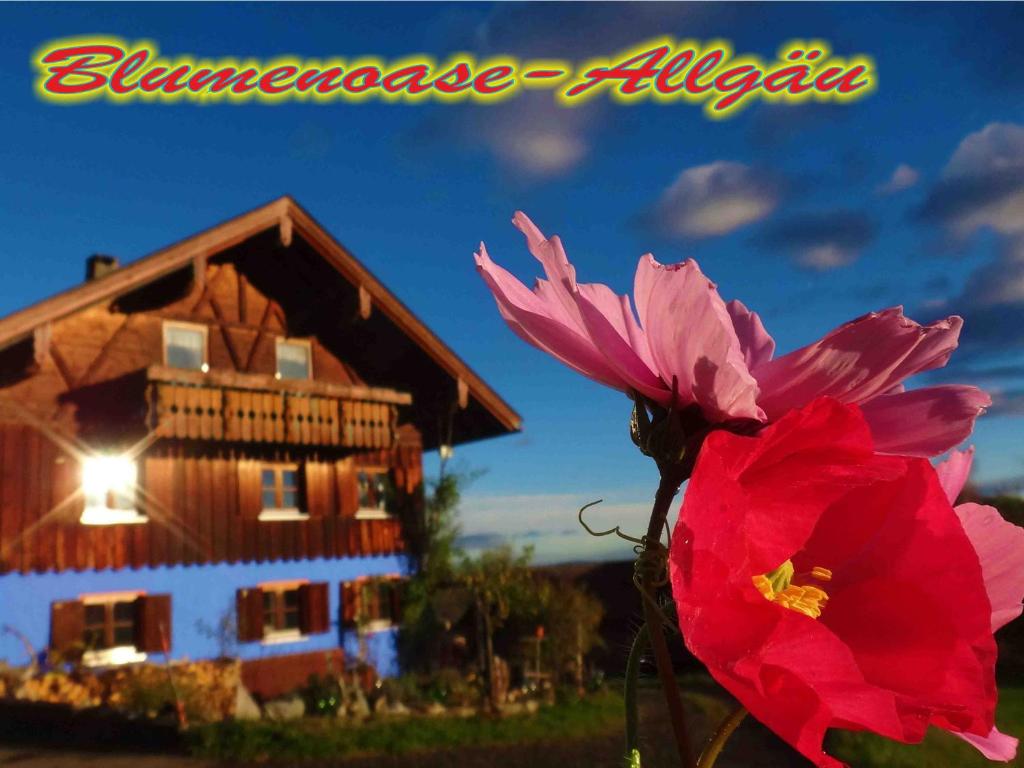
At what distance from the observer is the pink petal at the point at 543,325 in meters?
0.60

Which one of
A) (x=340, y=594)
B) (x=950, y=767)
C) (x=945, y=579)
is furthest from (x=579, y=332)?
(x=340, y=594)

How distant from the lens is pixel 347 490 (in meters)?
18.2

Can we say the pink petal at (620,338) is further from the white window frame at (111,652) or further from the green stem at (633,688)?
the white window frame at (111,652)

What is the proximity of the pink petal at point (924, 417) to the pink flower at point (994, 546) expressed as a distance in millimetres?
33

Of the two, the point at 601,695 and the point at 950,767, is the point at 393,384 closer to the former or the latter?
the point at 601,695

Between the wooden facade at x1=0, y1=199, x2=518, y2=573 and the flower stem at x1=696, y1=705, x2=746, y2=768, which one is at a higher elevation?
the wooden facade at x1=0, y1=199, x2=518, y2=573

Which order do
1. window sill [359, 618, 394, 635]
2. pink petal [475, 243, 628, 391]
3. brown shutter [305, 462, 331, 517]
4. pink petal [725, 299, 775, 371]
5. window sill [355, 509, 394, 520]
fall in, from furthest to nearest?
window sill [355, 509, 394, 520], brown shutter [305, 462, 331, 517], window sill [359, 618, 394, 635], pink petal [725, 299, 775, 371], pink petal [475, 243, 628, 391]

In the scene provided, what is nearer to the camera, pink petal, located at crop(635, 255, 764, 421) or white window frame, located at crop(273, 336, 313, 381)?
pink petal, located at crop(635, 255, 764, 421)

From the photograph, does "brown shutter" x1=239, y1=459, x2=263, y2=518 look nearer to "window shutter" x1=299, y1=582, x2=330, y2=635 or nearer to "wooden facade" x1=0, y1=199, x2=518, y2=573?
"wooden facade" x1=0, y1=199, x2=518, y2=573

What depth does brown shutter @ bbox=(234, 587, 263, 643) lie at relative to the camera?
A: 16.3 meters

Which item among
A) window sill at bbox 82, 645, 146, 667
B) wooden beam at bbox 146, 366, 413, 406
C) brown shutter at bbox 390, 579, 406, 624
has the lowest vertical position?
window sill at bbox 82, 645, 146, 667

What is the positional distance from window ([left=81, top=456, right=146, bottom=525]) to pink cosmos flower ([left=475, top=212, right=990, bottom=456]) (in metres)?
15.9

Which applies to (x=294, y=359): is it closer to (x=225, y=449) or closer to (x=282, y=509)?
(x=225, y=449)

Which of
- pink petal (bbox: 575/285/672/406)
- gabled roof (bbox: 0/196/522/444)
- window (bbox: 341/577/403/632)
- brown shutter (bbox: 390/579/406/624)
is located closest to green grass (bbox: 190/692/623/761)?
window (bbox: 341/577/403/632)
